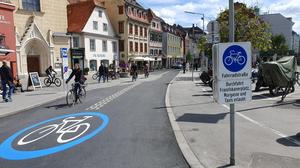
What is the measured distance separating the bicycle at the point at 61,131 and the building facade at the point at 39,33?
2468 centimetres

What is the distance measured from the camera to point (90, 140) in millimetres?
6977

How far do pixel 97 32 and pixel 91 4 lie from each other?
4247 mm

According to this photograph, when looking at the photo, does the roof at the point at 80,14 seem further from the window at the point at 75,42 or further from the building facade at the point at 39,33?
the building facade at the point at 39,33

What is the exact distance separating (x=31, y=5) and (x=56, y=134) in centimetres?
2932

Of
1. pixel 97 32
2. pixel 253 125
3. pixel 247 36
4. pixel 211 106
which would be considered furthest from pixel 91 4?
pixel 253 125

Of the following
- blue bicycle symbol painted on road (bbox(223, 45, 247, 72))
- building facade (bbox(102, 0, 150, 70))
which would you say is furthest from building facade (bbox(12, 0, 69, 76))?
blue bicycle symbol painted on road (bbox(223, 45, 247, 72))

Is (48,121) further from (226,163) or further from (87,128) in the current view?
(226,163)

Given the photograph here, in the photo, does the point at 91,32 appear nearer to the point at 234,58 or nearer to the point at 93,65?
the point at 93,65

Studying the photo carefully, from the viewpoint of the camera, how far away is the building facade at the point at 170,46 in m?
75.0

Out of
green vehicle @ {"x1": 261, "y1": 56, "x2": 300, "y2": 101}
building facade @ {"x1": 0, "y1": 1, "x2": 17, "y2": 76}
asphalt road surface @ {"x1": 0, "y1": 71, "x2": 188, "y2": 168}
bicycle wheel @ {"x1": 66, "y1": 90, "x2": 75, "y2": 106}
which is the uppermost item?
building facade @ {"x1": 0, "y1": 1, "x2": 17, "y2": 76}

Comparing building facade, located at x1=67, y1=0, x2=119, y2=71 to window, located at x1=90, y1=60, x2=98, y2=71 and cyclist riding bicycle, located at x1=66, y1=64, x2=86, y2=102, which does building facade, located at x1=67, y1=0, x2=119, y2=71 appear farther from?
cyclist riding bicycle, located at x1=66, y1=64, x2=86, y2=102

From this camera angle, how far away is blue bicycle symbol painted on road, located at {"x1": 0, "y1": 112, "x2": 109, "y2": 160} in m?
6.21

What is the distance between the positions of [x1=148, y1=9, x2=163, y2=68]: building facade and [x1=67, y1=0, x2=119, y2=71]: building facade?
17211 mm

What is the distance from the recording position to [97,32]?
149 feet
